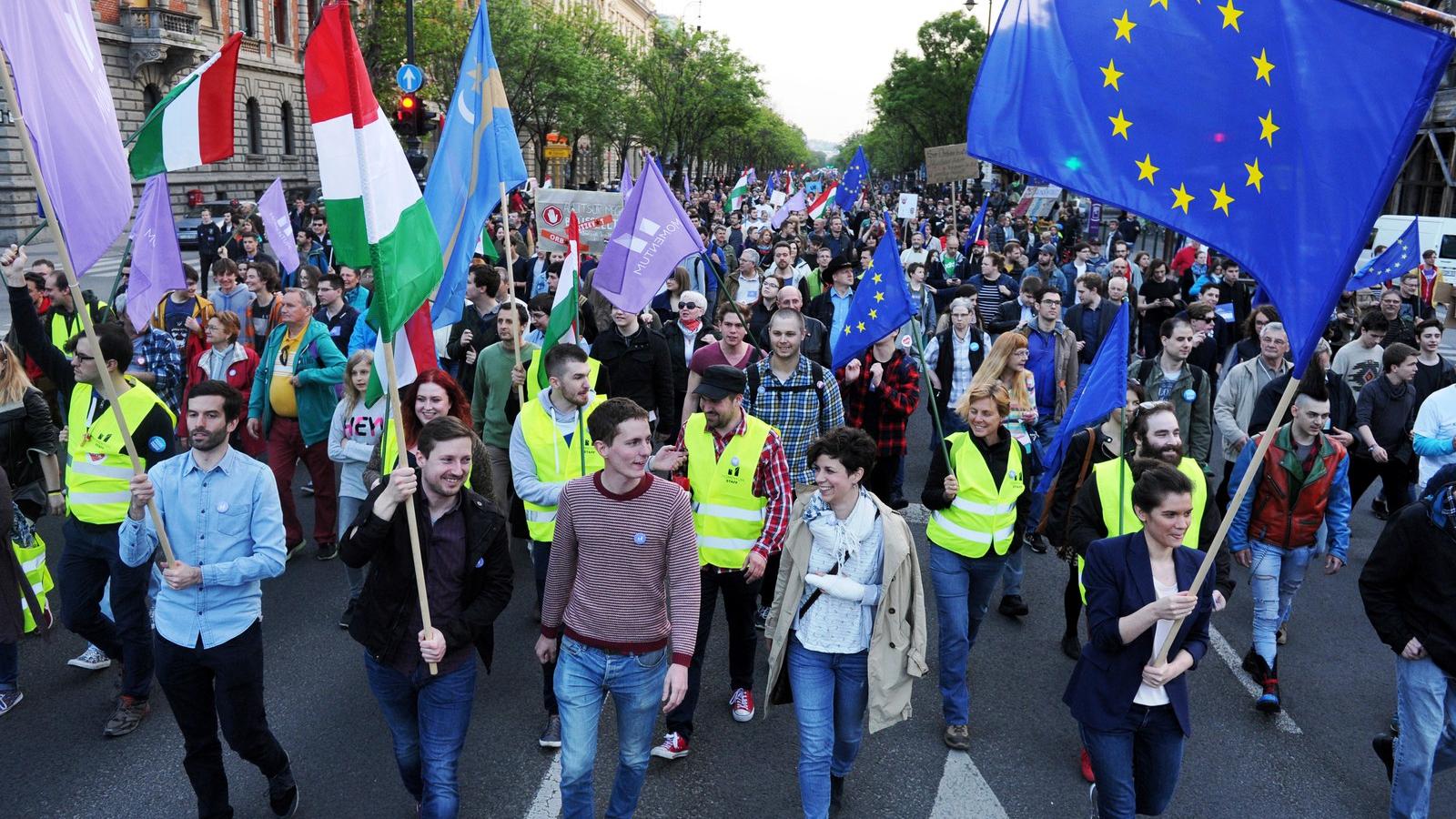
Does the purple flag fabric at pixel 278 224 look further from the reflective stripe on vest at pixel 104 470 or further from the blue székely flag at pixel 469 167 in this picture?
the reflective stripe on vest at pixel 104 470

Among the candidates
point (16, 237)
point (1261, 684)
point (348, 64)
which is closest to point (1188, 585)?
point (1261, 684)

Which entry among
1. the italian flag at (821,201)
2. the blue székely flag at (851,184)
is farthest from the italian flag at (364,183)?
the blue székely flag at (851,184)

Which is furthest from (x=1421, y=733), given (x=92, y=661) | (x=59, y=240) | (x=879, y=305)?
(x=92, y=661)

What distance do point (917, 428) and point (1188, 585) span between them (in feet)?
26.3

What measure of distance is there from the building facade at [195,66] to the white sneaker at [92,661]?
27031mm

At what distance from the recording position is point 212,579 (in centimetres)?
387

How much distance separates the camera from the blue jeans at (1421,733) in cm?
401

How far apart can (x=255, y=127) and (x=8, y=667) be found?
41215 mm

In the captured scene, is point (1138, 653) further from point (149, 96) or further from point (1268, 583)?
point (149, 96)

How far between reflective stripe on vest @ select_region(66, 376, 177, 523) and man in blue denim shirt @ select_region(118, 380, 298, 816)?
3.28 ft

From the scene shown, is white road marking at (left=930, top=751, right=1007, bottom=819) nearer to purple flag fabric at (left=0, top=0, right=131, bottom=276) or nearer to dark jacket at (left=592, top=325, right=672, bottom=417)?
dark jacket at (left=592, top=325, right=672, bottom=417)

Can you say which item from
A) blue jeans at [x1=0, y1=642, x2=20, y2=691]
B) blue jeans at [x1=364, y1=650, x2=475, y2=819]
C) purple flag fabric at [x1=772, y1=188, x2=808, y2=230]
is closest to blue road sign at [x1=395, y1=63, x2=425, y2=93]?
purple flag fabric at [x1=772, y1=188, x2=808, y2=230]

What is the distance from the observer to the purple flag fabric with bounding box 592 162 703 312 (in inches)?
269

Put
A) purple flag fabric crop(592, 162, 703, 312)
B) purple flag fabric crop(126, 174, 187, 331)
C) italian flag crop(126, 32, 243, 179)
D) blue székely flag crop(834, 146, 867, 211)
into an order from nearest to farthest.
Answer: italian flag crop(126, 32, 243, 179), purple flag fabric crop(126, 174, 187, 331), purple flag fabric crop(592, 162, 703, 312), blue székely flag crop(834, 146, 867, 211)
